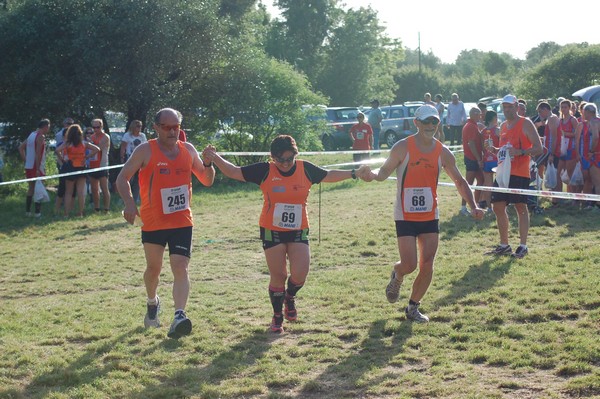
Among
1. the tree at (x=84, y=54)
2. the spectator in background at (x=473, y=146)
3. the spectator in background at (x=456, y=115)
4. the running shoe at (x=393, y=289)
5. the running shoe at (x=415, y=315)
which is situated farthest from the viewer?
the spectator in background at (x=456, y=115)

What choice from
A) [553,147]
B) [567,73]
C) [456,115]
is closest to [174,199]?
[553,147]

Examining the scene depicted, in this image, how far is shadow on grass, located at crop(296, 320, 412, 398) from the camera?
6.02m

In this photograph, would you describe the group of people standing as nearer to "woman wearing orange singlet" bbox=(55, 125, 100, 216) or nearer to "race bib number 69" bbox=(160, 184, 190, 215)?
"race bib number 69" bbox=(160, 184, 190, 215)

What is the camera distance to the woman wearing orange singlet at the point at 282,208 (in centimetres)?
754

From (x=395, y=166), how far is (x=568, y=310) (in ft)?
6.90

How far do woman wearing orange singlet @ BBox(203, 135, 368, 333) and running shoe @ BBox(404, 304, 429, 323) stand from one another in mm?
1061

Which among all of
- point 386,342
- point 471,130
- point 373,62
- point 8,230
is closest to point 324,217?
point 471,130

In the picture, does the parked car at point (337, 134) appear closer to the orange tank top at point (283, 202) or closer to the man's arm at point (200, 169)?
the man's arm at point (200, 169)

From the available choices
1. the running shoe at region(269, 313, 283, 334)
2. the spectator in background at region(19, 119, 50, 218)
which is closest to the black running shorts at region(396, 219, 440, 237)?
the running shoe at region(269, 313, 283, 334)

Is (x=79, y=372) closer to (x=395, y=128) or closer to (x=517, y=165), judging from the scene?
(x=517, y=165)

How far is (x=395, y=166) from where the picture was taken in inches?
309

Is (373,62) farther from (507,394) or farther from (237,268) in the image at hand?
(507,394)

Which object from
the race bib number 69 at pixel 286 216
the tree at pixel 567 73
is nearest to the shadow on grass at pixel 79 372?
the race bib number 69 at pixel 286 216

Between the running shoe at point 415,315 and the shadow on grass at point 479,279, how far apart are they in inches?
23.9
